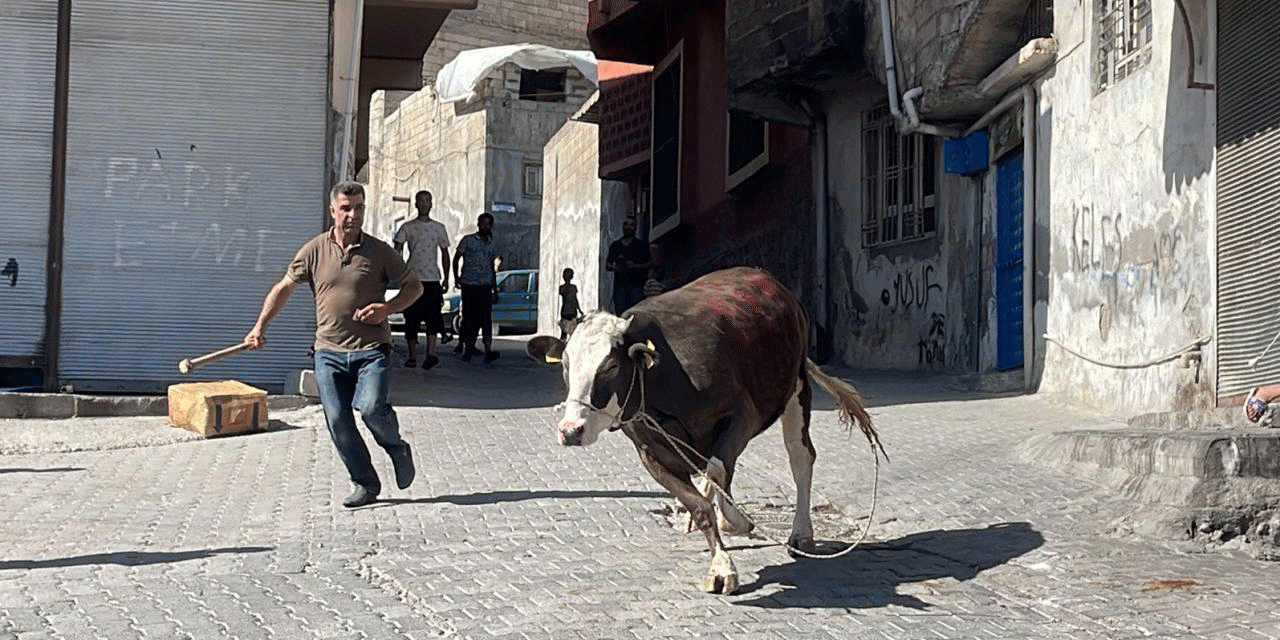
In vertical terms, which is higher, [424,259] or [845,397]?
[424,259]

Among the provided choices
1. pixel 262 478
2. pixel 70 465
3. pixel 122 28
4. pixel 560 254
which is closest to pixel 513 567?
pixel 262 478

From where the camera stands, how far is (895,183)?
→ 17.7 metres

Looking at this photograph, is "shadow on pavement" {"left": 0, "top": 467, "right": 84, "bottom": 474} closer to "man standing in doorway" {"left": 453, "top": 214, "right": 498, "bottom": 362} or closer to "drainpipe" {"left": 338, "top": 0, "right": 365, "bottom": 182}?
"drainpipe" {"left": 338, "top": 0, "right": 365, "bottom": 182}

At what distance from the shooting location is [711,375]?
641cm

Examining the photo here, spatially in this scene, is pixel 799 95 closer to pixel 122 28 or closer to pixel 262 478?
pixel 122 28

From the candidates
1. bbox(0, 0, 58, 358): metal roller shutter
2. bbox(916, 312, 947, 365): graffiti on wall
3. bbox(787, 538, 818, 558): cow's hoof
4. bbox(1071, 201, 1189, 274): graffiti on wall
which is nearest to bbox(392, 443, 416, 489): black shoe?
bbox(787, 538, 818, 558): cow's hoof

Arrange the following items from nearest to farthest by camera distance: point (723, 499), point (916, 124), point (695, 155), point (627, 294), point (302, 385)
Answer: point (723, 499) → point (302, 385) → point (916, 124) → point (627, 294) → point (695, 155)

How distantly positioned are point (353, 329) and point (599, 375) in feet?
9.10

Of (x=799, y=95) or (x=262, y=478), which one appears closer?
(x=262, y=478)

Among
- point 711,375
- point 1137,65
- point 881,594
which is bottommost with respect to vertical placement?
point 881,594

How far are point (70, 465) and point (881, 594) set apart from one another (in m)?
6.27

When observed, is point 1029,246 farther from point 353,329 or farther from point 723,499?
point 723,499

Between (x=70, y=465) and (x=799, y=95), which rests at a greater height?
(x=799, y=95)

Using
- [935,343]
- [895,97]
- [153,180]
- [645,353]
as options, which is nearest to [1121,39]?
[895,97]
